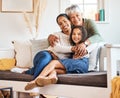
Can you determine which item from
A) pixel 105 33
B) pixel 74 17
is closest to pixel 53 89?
pixel 74 17

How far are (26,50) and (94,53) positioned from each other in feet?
2.61

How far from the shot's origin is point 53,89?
7.05ft

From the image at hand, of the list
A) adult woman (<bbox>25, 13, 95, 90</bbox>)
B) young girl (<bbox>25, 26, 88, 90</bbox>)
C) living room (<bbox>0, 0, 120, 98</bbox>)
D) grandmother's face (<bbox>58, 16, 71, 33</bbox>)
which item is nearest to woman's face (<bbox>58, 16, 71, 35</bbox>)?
grandmother's face (<bbox>58, 16, 71, 33</bbox>)

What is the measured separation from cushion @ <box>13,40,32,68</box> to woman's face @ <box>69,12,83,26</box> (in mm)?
636

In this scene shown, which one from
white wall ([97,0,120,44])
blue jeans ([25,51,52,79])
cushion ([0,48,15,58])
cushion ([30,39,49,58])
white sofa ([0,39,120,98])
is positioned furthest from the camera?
white wall ([97,0,120,44])

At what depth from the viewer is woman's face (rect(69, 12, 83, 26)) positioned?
8.23 feet

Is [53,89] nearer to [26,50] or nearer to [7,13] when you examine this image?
[26,50]

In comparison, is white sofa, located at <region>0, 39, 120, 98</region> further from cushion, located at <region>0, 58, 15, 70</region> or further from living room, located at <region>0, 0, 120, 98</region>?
living room, located at <region>0, 0, 120, 98</region>

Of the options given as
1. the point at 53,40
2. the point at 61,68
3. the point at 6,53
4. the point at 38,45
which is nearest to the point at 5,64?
the point at 6,53

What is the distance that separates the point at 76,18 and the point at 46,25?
1044mm

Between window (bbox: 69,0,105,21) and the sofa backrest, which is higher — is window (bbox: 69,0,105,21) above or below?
above

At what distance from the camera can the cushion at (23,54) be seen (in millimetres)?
2830

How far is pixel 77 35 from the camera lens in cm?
237

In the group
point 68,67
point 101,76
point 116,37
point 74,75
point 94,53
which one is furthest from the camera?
point 116,37
